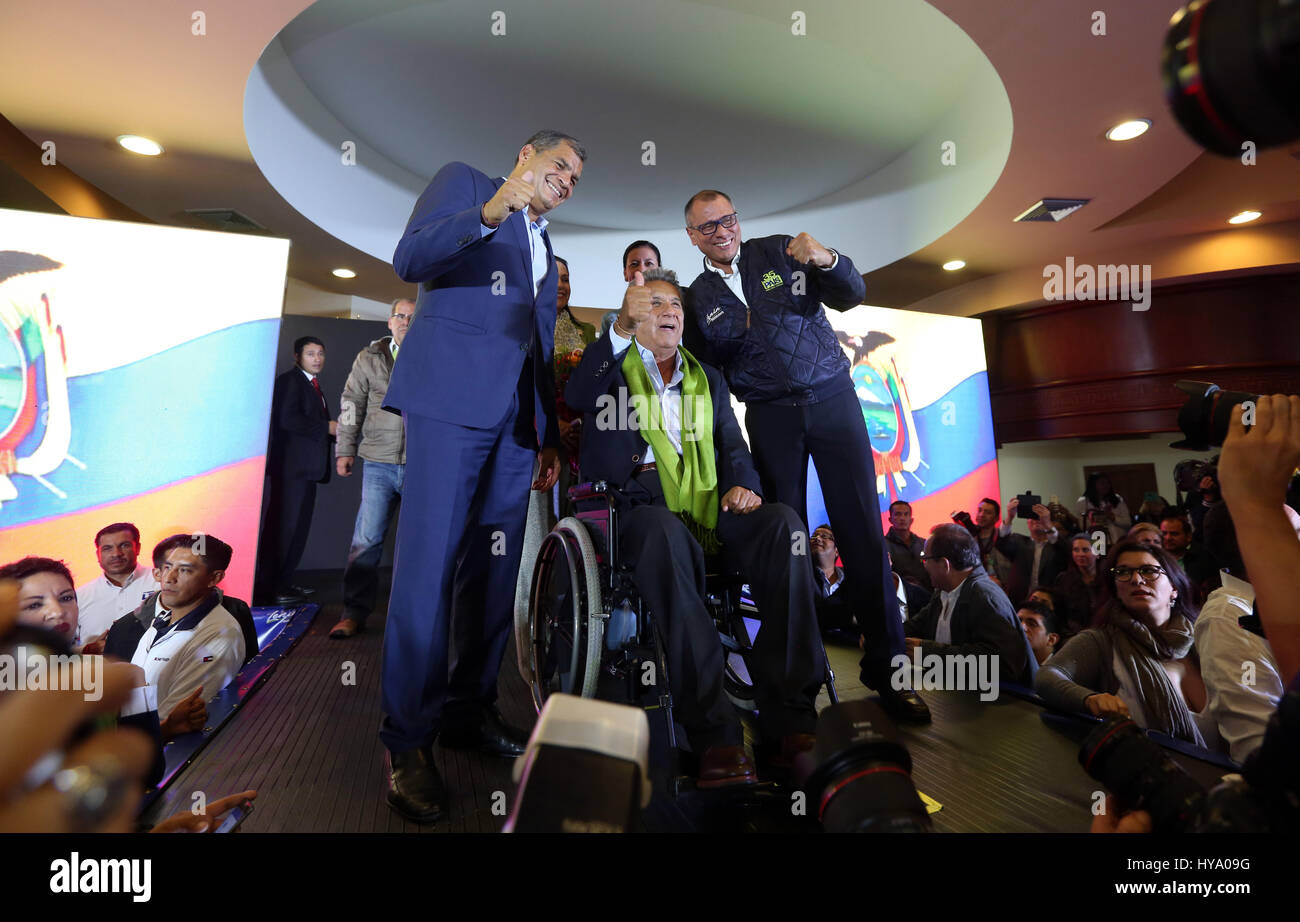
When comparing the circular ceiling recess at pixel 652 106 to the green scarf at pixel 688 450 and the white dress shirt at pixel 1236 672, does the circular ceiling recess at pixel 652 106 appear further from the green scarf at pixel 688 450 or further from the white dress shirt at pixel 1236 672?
the white dress shirt at pixel 1236 672

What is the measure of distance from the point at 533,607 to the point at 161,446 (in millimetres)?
1950

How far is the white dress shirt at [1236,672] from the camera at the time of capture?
1.54 m

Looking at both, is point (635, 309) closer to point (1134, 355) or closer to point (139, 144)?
point (139, 144)

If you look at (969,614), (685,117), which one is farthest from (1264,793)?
(685,117)

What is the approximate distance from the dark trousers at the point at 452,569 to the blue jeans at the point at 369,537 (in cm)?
157

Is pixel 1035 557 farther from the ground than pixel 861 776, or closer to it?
closer to it

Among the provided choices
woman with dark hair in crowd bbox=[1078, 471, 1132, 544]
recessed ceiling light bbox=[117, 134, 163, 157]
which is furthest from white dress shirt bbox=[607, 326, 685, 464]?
woman with dark hair in crowd bbox=[1078, 471, 1132, 544]

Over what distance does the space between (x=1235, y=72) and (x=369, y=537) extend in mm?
3447

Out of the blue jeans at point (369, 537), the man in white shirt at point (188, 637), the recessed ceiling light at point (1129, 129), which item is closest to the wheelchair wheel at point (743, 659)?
the man in white shirt at point (188, 637)

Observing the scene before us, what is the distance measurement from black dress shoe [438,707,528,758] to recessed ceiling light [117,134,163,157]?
3.95 metres

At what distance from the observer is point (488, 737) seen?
164 centimetres
